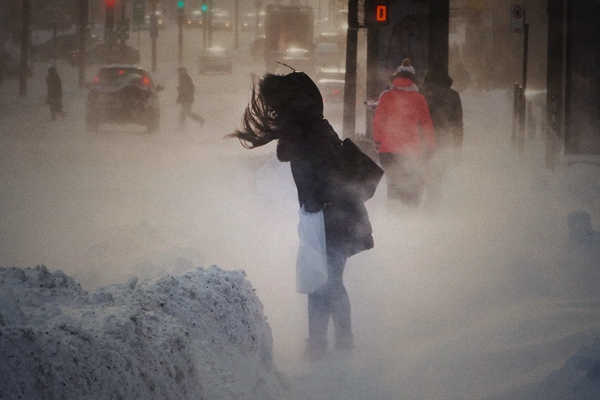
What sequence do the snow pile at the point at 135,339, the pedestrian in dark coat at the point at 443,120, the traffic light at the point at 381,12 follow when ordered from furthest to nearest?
the traffic light at the point at 381,12
the pedestrian in dark coat at the point at 443,120
the snow pile at the point at 135,339

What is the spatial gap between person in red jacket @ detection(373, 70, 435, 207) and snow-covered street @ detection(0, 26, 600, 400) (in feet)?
2.24

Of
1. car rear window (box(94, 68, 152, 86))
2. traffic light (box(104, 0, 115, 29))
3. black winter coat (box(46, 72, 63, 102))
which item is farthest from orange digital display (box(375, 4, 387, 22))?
traffic light (box(104, 0, 115, 29))

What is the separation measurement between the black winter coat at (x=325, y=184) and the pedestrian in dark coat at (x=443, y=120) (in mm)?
4809

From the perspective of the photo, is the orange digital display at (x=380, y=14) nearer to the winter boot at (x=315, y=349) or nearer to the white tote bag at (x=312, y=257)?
the white tote bag at (x=312, y=257)

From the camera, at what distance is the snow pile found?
3117mm

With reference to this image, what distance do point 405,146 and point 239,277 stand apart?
4805 millimetres

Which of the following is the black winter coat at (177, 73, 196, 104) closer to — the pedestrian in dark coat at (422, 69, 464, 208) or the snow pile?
the pedestrian in dark coat at (422, 69, 464, 208)

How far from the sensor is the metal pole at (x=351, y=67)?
15.3 meters

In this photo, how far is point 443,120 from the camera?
34.6 feet

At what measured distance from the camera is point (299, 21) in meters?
51.2

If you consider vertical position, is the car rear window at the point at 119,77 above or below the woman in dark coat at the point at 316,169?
above

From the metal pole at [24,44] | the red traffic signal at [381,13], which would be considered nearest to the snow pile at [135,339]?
the red traffic signal at [381,13]

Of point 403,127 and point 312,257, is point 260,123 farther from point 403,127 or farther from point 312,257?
point 403,127

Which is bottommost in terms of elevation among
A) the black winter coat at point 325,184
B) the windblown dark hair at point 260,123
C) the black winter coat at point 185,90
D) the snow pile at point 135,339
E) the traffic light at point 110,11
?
the snow pile at point 135,339
